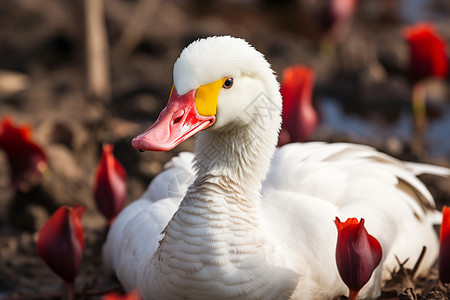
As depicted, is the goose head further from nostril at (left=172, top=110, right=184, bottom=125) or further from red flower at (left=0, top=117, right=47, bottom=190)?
red flower at (left=0, top=117, right=47, bottom=190)

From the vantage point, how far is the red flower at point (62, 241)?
9.66 ft

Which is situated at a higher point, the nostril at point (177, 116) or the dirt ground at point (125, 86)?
the nostril at point (177, 116)

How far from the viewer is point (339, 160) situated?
11.0ft

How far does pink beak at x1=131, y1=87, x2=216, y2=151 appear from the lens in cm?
243

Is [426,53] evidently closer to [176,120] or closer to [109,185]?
[109,185]

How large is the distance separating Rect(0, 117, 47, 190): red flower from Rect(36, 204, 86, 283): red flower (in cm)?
113

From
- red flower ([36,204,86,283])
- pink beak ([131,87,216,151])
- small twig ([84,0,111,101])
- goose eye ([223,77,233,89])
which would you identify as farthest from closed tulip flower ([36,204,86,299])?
small twig ([84,0,111,101])

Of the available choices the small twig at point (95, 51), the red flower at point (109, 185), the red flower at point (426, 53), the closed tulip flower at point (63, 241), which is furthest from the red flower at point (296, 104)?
the small twig at point (95, 51)

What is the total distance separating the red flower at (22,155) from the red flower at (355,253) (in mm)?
2040

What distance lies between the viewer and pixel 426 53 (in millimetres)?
4902

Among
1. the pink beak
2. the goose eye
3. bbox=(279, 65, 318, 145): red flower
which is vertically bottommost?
bbox=(279, 65, 318, 145): red flower

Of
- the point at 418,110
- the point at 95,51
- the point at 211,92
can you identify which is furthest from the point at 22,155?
the point at 418,110

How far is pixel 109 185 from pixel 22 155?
0.88 metres

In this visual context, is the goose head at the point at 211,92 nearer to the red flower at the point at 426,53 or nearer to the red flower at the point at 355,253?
the red flower at the point at 355,253
